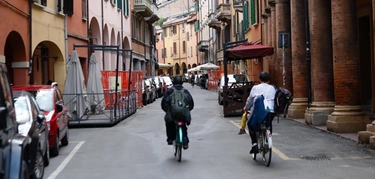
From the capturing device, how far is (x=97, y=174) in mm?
9836

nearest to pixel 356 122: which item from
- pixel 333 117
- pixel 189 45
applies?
pixel 333 117

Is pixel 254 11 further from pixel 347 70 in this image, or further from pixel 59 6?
pixel 347 70

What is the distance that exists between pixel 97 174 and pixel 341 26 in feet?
27.1

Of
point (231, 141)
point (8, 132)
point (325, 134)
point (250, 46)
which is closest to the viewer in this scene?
point (8, 132)

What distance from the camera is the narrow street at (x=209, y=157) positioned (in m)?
9.73

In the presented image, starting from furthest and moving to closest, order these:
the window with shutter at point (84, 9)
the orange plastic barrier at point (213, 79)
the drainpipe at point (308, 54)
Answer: the orange plastic barrier at point (213, 79), the window with shutter at point (84, 9), the drainpipe at point (308, 54)

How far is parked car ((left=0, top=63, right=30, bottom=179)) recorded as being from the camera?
21.0ft

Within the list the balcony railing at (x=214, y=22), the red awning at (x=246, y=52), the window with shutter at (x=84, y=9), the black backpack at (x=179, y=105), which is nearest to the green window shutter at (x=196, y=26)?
the balcony railing at (x=214, y=22)

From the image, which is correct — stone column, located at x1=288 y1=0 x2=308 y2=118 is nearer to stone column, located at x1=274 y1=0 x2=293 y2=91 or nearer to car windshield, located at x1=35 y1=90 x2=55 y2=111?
stone column, located at x1=274 y1=0 x2=293 y2=91

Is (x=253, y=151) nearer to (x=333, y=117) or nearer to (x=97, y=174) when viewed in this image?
(x=97, y=174)

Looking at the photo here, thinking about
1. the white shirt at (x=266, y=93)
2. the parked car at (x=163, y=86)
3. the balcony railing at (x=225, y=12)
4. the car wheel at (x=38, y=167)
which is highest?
the balcony railing at (x=225, y=12)

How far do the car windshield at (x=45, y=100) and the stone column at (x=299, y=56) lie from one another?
9.98 m

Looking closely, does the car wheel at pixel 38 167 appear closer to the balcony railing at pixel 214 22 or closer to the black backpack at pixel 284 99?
the black backpack at pixel 284 99

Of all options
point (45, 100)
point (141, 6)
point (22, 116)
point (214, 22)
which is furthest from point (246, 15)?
point (22, 116)
